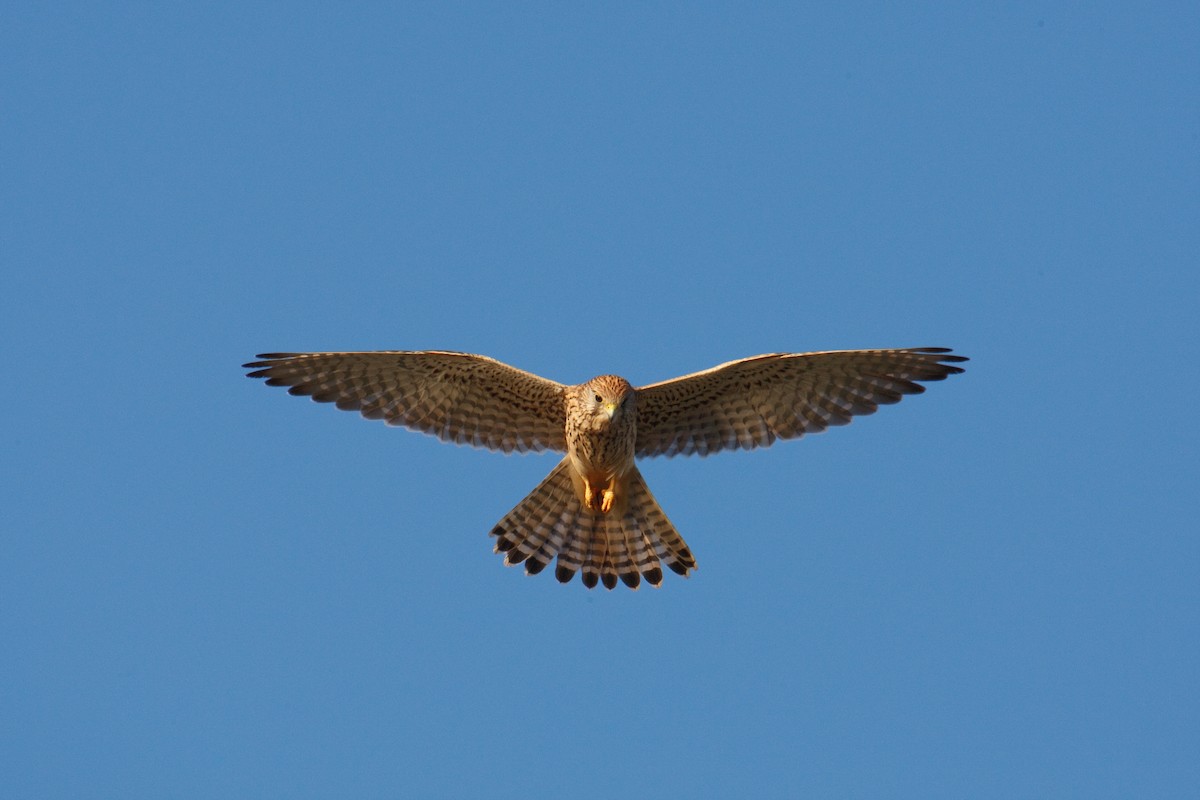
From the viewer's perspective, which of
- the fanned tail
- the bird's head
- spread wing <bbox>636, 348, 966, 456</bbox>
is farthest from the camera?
the fanned tail

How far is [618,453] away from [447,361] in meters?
1.40

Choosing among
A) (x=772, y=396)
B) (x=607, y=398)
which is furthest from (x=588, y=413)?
Result: (x=772, y=396)

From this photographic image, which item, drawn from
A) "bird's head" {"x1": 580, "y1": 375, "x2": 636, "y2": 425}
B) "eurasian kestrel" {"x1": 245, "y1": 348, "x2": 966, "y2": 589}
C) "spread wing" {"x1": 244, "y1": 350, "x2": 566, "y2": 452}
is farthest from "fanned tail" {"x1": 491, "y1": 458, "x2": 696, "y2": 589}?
"bird's head" {"x1": 580, "y1": 375, "x2": 636, "y2": 425}

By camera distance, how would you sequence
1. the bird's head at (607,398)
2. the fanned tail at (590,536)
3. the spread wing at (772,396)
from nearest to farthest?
the bird's head at (607,398) → the spread wing at (772,396) → the fanned tail at (590,536)

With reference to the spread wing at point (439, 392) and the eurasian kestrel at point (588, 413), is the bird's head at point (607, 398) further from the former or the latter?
the spread wing at point (439, 392)

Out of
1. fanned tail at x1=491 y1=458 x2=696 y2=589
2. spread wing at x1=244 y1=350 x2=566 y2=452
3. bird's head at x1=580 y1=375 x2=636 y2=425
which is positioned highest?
spread wing at x1=244 y1=350 x2=566 y2=452

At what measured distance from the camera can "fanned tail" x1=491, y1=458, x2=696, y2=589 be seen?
44.5 feet

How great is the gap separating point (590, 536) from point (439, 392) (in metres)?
1.55

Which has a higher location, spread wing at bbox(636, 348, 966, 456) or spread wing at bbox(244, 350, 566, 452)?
spread wing at bbox(244, 350, 566, 452)

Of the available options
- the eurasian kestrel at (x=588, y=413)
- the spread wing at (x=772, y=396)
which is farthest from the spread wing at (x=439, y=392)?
the spread wing at (x=772, y=396)

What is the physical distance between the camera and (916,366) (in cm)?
1321

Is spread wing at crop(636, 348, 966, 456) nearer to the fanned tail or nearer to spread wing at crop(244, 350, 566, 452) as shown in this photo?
the fanned tail

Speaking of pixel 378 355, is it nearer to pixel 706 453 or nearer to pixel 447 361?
pixel 447 361

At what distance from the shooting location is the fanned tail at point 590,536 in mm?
13570
